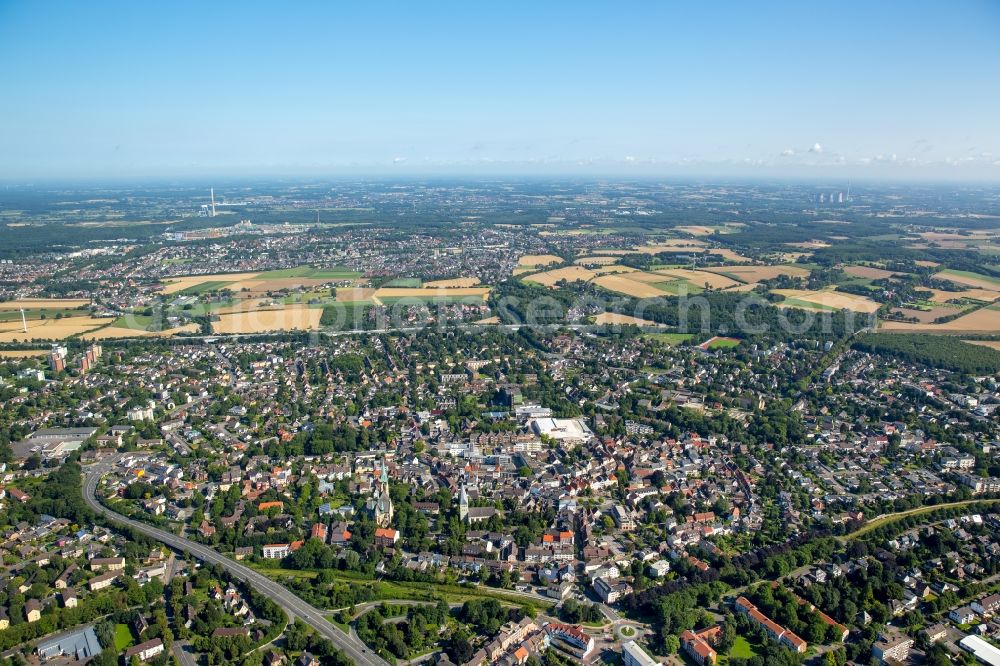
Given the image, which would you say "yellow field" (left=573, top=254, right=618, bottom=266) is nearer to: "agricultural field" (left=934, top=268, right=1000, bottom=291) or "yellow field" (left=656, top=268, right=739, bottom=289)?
"yellow field" (left=656, top=268, right=739, bottom=289)

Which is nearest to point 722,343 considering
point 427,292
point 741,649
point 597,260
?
point 427,292

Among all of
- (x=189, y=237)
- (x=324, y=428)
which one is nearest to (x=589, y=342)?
(x=324, y=428)

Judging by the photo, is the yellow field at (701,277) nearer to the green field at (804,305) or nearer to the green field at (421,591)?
the green field at (804,305)

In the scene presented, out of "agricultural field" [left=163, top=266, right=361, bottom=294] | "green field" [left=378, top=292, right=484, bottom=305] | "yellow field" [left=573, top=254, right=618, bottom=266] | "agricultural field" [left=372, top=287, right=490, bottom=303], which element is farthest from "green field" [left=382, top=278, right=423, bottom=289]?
"yellow field" [left=573, top=254, right=618, bottom=266]

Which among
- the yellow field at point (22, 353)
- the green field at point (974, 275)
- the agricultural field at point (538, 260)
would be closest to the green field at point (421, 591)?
the yellow field at point (22, 353)

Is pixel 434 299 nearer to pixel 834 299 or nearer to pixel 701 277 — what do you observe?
pixel 701 277

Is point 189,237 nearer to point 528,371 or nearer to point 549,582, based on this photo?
point 528,371
